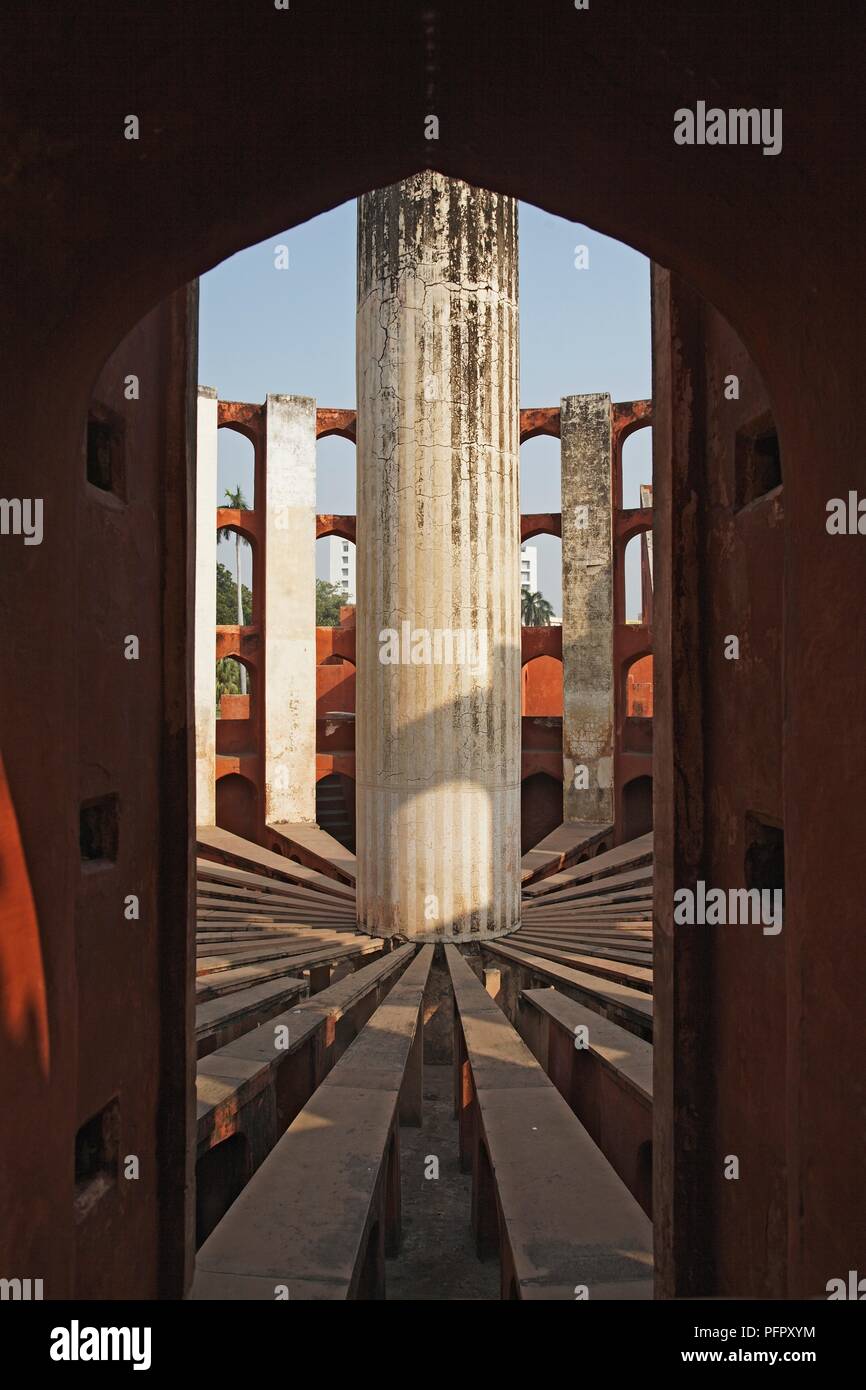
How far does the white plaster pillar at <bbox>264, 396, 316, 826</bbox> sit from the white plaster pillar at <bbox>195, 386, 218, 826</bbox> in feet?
2.60

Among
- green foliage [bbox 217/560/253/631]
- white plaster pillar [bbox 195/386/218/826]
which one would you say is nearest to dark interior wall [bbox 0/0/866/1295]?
white plaster pillar [bbox 195/386/218/826]

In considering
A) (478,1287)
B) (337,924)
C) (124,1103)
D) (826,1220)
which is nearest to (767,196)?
(826,1220)

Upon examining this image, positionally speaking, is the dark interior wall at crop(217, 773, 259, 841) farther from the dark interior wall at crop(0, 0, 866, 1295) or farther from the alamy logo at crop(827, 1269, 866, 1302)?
the alamy logo at crop(827, 1269, 866, 1302)

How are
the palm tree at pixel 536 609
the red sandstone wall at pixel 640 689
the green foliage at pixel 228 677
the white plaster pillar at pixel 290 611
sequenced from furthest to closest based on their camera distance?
the palm tree at pixel 536 609 → the green foliage at pixel 228 677 → the red sandstone wall at pixel 640 689 → the white plaster pillar at pixel 290 611

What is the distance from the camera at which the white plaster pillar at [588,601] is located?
46.6 feet

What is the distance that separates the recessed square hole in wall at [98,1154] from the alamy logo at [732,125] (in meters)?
3.19

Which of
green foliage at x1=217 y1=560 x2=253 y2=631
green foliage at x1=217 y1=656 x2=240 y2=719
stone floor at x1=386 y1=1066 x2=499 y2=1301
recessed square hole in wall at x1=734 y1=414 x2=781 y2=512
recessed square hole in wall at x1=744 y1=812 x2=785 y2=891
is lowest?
stone floor at x1=386 y1=1066 x2=499 y2=1301

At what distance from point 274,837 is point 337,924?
490cm

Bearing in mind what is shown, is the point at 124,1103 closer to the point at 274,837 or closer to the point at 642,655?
the point at 274,837

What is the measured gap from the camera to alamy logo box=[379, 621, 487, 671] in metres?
8.22

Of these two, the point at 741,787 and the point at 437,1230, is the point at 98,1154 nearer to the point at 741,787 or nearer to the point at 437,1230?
the point at 741,787

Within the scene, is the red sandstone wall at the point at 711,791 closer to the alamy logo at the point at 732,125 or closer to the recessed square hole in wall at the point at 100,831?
the alamy logo at the point at 732,125

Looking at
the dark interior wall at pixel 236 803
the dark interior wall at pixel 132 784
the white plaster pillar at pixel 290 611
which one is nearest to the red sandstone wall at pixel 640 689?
the white plaster pillar at pixel 290 611
